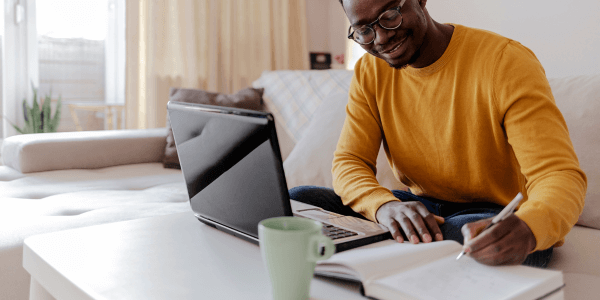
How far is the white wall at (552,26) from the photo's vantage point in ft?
5.60

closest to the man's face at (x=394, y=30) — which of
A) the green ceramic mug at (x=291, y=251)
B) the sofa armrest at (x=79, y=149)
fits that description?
the green ceramic mug at (x=291, y=251)

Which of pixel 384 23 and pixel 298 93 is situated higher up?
pixel 384 23

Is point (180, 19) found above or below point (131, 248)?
above

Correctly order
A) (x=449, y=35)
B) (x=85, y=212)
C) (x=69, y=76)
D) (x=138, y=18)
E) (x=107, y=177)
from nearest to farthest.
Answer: (x=449, y=35)
(x=85, y=212)
(x=107, y=177)
(x=138, y=18)
(x=69, y=76)

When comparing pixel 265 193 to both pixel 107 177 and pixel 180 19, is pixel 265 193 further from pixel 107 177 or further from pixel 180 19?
pixel 180 19

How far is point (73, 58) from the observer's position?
2994 millimetres

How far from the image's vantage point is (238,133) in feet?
2.29

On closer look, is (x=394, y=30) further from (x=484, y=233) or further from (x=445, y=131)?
(x=484, y=233)

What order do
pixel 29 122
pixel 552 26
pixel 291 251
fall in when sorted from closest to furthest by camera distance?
pixel 291 251, pixel 552 26, pixel 29 122

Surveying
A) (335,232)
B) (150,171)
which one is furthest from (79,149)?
(335,232)

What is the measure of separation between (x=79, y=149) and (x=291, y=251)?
1.76 m

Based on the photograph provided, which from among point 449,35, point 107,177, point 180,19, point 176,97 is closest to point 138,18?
point 180,19

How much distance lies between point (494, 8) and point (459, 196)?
1.17m

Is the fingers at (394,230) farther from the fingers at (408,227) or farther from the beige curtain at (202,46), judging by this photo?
the beige curtain at (202,46)
